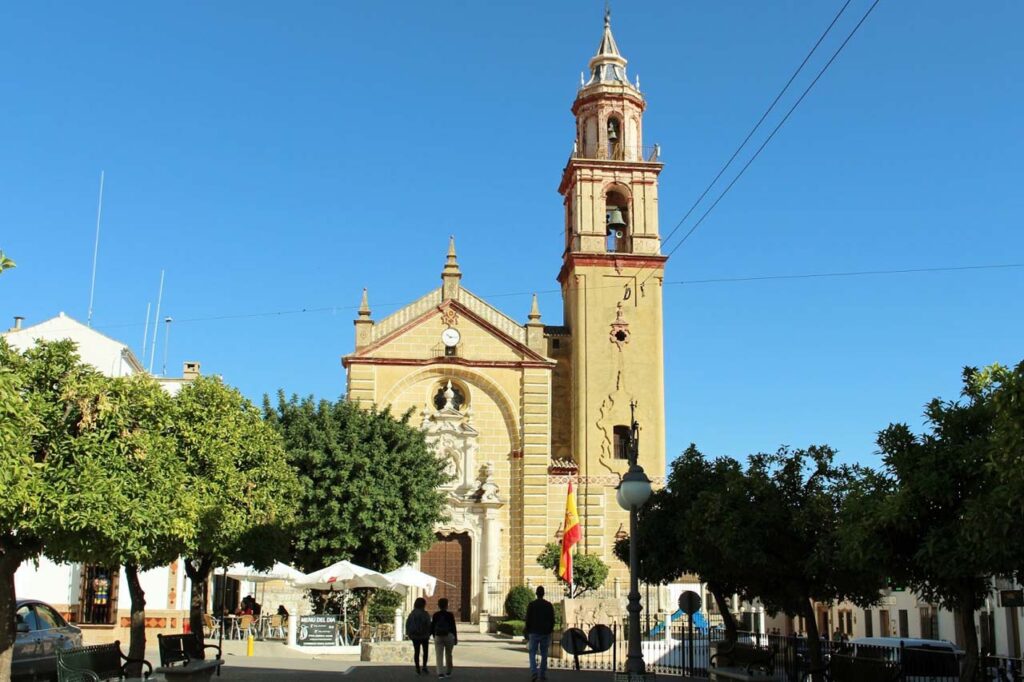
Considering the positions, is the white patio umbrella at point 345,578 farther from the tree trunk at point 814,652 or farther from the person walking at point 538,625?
the tree trunk at point 814,652

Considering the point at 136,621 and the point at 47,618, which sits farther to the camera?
the point at 47,618

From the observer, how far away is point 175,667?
16.7m

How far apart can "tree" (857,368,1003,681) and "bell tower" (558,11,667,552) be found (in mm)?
24604

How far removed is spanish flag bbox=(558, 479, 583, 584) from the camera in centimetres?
3588

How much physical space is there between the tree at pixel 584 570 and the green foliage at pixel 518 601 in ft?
4.10

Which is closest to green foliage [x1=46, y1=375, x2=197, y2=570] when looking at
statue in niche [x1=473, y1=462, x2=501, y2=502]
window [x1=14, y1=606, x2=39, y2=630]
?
window [x1=14, y1=606, x2=39, y2=630]

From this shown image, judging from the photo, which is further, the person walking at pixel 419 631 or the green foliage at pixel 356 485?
the green foliage at pixel 356 485

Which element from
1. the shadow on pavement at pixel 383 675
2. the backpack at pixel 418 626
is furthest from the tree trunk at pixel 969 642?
the backpack at pixel 418 626

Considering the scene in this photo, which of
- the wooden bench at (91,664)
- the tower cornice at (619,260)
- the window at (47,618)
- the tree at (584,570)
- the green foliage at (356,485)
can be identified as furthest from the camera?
the tower cornice at (619,260)

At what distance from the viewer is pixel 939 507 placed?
50.6ft

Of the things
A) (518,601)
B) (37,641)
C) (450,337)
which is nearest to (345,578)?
(37,641)

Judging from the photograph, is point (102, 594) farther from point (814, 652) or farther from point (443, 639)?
point (814, 652)

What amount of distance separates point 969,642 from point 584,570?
2402cm

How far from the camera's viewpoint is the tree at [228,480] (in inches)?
718
